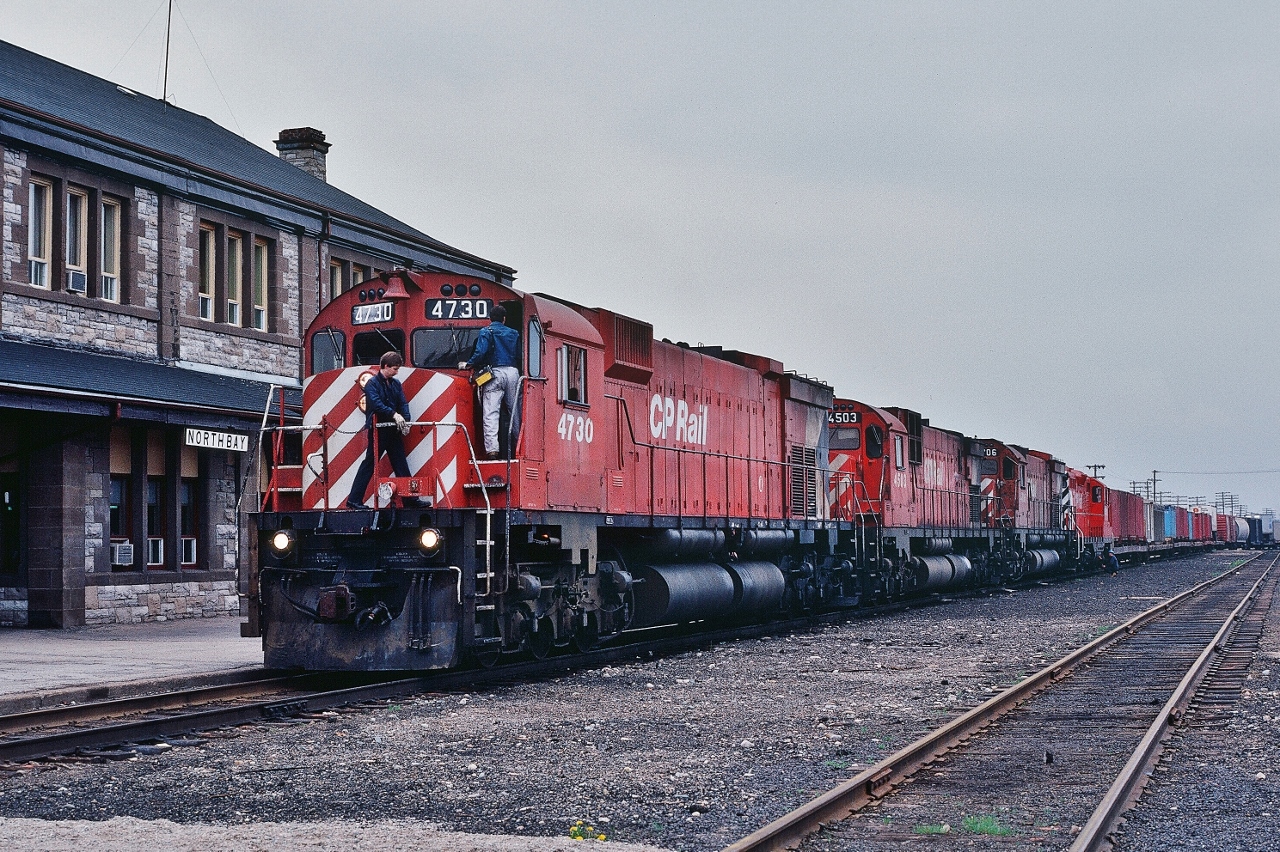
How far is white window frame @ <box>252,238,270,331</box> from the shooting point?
24750 millimetres

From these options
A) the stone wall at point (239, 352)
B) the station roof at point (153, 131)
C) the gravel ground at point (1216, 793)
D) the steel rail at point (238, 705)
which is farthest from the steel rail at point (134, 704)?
the stone wall at point (239, 352)

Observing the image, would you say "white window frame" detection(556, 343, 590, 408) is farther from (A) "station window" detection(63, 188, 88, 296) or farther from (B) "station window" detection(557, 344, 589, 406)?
(A) "station window" detection(63, 188, 88, 296)

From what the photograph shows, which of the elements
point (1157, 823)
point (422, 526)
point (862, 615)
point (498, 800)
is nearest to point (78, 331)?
point (422, 526)

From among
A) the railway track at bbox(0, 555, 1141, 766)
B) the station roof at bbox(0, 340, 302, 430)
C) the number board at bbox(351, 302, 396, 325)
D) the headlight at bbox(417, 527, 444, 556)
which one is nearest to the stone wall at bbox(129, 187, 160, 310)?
the station roof at bbox(0, 340, 302, 430)

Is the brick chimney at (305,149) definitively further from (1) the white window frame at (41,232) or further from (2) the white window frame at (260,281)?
(1) the white window frame at (41,232)

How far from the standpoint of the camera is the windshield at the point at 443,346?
13266mm

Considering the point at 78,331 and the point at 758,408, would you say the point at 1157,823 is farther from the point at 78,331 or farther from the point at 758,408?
the point at 78,331

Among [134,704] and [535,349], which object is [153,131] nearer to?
[535,349]

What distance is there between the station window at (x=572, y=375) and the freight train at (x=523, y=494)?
0.03 m

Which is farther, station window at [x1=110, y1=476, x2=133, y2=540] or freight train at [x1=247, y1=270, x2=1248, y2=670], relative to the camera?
station window at [x1=110, y1=476, x2=133, y2=540]

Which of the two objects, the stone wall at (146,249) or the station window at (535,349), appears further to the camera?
the stone wall at (146,249)

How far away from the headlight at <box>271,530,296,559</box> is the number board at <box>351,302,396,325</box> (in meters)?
2.22

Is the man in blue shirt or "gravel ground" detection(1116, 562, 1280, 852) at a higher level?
the man in blue shirt

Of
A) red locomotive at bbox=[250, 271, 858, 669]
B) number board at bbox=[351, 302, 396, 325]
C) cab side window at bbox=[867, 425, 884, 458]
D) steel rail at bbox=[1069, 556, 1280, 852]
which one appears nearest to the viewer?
steel rail at bbox=[1069, 556, 1280, 852]
